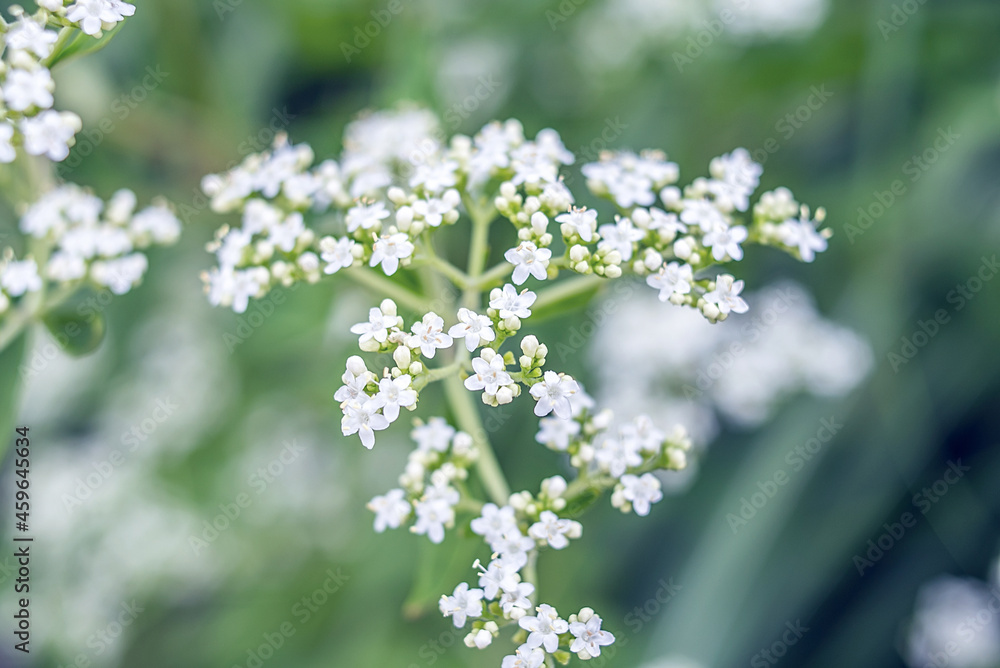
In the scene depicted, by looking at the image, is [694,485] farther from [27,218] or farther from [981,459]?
[27,218]

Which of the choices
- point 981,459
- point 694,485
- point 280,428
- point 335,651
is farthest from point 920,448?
point 280,428

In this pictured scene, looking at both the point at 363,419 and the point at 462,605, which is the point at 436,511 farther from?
the point at 363,419

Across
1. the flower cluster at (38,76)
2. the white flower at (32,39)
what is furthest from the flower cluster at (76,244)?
the white flower at (32,39)

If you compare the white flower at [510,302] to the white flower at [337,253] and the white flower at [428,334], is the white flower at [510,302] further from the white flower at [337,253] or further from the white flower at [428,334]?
the white flower at [337,253]

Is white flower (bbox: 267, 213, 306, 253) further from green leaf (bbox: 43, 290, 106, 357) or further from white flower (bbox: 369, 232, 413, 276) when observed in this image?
green leaf (bbox: 43, 290, 106, 357)

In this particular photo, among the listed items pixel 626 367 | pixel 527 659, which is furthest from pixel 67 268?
pixel 626 367
